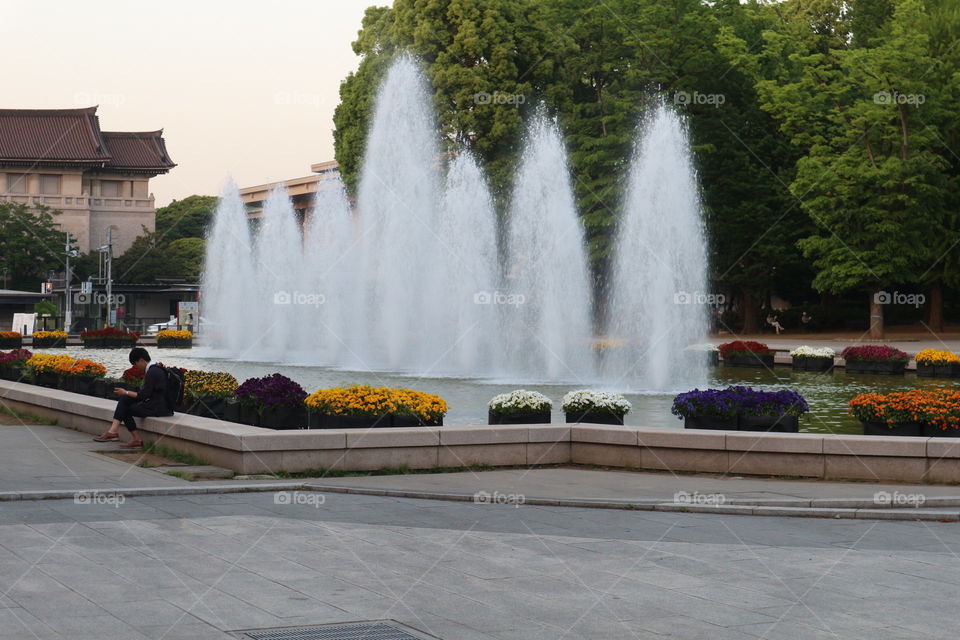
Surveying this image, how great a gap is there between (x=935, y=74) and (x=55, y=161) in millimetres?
65492

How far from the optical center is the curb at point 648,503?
11430mm

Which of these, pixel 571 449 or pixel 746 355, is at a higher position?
pixel 746 355

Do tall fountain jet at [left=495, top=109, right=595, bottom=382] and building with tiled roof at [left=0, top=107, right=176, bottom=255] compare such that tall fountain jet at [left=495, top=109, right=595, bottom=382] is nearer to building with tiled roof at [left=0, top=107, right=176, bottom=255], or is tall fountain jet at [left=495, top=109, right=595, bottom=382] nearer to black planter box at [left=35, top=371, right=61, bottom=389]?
black planter box at [left=35, top=371, right=61, bottom=389]

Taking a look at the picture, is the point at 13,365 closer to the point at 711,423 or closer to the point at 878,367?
the point at 711,423

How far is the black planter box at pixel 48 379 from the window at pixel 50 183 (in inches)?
2913

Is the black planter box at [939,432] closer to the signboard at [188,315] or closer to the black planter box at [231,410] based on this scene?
the black planter box at [231,410]

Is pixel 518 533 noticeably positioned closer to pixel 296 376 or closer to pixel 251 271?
pixel 296 376

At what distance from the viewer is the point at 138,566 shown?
8555 millimetres

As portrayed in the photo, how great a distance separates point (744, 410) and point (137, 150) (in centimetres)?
8898

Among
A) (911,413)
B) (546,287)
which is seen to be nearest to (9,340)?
(546,287)

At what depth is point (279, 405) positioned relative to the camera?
15.6 metres

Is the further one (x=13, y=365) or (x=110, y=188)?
(x=110, y=188)

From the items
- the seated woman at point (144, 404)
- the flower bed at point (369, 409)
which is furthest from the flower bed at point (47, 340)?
the flower bed at point (369, 409)

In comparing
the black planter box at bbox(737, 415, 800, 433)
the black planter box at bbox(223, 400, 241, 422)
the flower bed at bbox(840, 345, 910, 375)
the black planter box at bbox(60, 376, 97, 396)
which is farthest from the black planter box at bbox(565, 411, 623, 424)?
the flower bed at bbox(840, 345, 910, 375)
